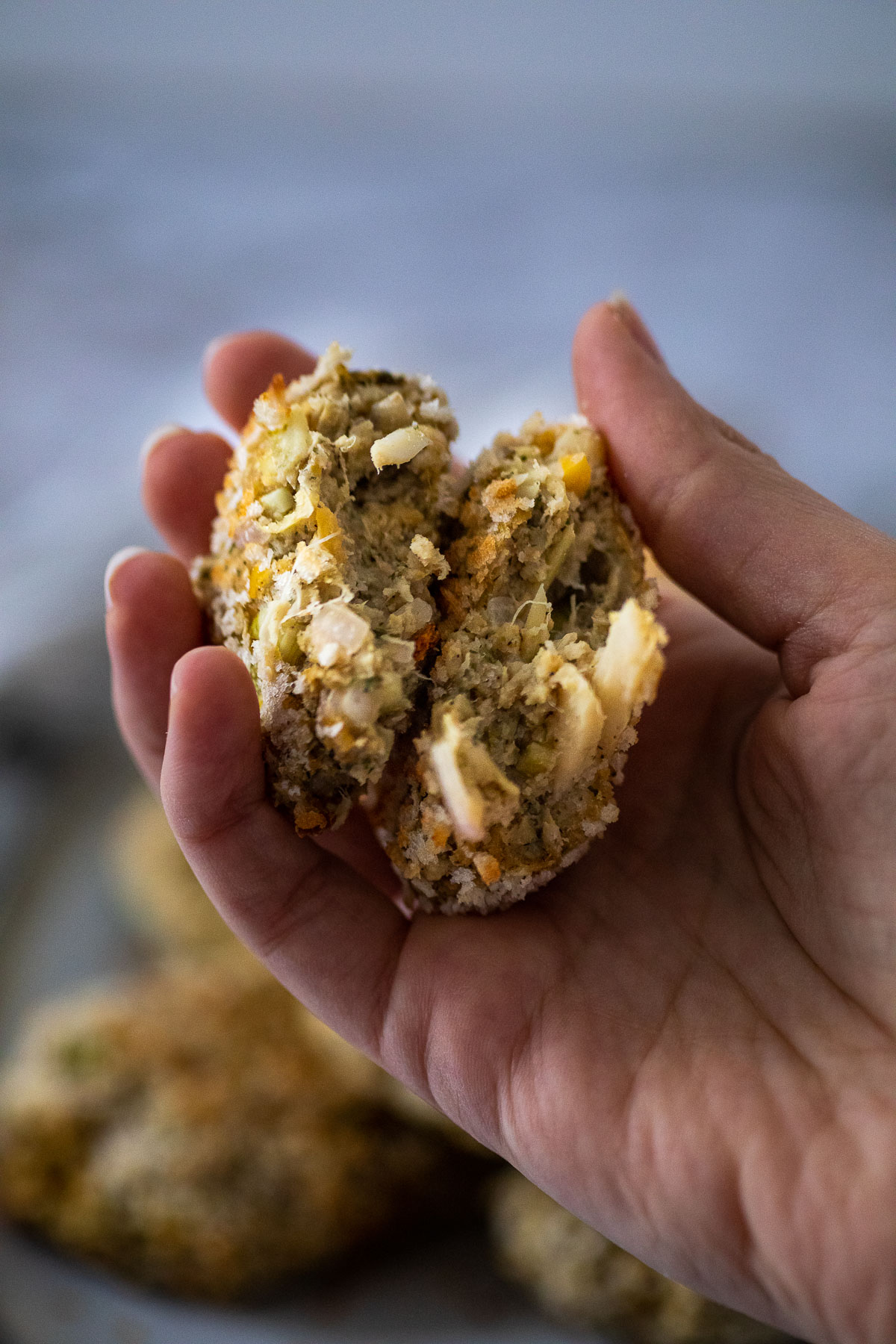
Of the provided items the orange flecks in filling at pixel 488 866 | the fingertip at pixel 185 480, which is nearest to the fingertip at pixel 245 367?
the fingertip at pixel 185 480

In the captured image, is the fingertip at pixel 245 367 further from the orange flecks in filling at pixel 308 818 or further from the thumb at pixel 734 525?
the orange flecks in filling at pixel 308 818

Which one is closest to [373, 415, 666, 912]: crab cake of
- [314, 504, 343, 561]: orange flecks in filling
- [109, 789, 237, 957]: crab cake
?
[314, 504, 343, 561]: orange flecks in filling

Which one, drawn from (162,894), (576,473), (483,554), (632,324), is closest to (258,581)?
(483,554)

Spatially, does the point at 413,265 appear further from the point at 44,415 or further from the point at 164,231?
the point at 44,415

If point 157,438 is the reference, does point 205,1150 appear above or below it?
below

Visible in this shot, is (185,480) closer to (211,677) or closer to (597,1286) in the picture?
(211,677)

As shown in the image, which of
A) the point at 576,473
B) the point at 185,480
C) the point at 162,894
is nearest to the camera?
the point at 576,473
